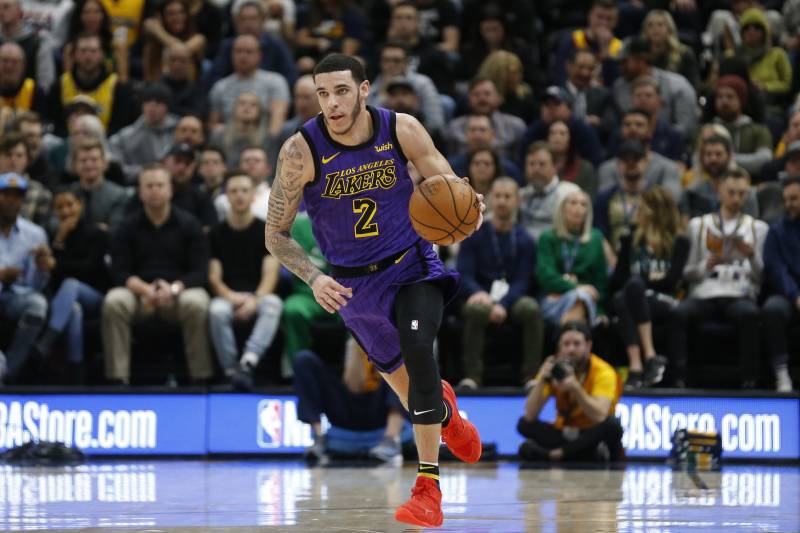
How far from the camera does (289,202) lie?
22.0 ft

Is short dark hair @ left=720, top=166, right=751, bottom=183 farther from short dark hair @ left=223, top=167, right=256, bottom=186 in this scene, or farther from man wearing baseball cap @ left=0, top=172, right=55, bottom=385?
man wearing baseball cap @ left=0, top=172, right=55, bottom=385

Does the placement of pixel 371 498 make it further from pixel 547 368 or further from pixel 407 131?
pixel 547 368

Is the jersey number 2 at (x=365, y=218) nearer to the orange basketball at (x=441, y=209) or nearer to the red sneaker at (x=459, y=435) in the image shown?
the orange basketball at (x=441, y=209)

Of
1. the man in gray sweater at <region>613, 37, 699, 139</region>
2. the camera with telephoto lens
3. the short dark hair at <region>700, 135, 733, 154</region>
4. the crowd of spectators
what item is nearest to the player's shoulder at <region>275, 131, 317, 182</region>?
the camera with telephoto lens

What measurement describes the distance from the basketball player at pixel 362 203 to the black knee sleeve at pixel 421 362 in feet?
0.05

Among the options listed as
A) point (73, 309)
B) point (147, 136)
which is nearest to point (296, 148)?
point (73, 309)

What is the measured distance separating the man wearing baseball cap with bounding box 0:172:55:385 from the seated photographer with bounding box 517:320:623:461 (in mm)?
4337

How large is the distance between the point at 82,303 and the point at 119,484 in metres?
3.33

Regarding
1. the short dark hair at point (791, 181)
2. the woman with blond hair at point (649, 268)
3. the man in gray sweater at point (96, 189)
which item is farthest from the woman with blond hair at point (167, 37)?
the short dark hair at point (791, 181)

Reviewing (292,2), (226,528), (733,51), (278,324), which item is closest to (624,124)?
(733,51)

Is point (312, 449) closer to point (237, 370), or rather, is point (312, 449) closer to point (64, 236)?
point (237, 370)

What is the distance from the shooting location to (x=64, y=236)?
11.6m

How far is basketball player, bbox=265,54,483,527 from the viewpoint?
21.5 ft

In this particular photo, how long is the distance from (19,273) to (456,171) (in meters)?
4.30
